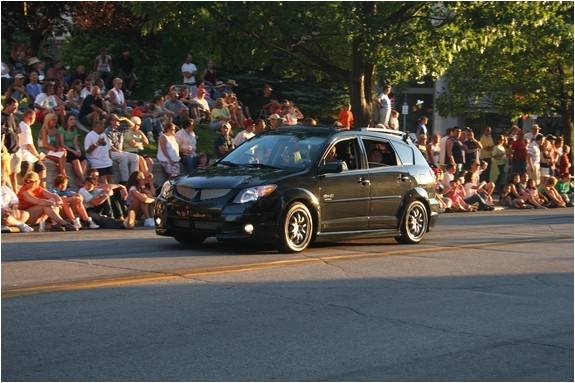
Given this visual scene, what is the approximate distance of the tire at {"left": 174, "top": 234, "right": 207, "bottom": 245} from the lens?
47.4 feet

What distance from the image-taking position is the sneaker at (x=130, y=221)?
18.5 meters

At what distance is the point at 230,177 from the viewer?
14141mm

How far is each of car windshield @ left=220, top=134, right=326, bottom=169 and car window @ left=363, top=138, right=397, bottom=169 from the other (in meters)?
0.92

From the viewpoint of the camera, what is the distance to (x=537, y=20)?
26.5m

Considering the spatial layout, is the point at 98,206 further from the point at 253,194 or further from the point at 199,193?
the point at 253,194

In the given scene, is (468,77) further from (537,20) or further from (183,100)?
(183,100)

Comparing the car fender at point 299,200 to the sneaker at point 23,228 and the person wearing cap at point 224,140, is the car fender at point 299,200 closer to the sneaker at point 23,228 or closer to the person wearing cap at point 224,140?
the sneaker at point 23,228

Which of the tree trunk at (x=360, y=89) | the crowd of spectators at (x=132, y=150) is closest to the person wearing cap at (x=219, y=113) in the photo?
the crowd of spectators at (x=132, y=150)

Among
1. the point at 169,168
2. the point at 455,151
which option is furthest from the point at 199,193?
the point at 455,151

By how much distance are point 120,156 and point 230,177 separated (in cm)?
749

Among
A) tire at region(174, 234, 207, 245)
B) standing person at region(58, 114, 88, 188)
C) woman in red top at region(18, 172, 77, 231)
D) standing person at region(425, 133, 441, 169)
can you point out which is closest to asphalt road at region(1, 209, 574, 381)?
tire at region(174, 234, 207, 245)

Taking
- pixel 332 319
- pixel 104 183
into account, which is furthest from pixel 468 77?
pixel 332 319

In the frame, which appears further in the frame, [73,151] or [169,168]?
[169,168]

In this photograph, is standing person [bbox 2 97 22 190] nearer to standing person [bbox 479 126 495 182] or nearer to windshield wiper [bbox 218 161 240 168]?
windshield wiper [bbox 218 161 240 168]
